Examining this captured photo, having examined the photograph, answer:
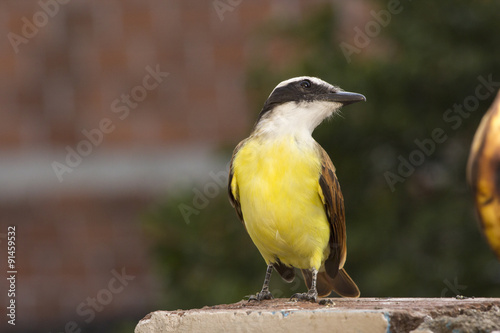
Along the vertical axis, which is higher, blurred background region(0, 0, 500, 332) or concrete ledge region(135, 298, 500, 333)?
blurred background region(0, 0, 500, 332)

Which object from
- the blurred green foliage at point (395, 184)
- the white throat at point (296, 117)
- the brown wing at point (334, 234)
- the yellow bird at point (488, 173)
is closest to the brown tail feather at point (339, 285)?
the brown wing at point (334, 234)

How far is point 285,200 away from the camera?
3.20m

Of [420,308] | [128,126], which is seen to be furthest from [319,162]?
[128,126]

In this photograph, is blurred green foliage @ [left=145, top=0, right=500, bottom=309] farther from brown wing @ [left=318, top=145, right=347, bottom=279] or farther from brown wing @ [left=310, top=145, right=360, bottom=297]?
brown wing @ [left=318, top=145, right=347, bottom=279]

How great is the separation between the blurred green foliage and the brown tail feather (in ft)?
3.16

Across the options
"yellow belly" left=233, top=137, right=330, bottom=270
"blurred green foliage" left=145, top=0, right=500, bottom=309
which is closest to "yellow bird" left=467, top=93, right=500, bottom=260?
"yellow belly" left=233, top=137, right=330, bottom=270

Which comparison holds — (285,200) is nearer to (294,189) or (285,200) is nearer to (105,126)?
(294,189)

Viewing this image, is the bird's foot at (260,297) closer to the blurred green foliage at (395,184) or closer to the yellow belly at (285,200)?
the yellow belly at (285,200)

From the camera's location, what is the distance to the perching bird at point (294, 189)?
321 cm

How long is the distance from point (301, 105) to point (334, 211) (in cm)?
47

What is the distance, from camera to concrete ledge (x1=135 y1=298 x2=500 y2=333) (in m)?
2.08

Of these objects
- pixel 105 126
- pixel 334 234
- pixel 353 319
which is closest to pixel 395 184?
pixel 334 234

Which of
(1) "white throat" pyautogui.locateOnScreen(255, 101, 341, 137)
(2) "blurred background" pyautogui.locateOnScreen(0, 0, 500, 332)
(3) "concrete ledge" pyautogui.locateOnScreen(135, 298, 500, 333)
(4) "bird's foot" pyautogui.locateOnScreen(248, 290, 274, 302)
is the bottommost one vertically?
(3) "concrete ledge" pyautogui.locateOnScreen(135, 298, 500, 333)

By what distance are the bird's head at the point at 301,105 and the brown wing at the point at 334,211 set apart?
0.55 ft
